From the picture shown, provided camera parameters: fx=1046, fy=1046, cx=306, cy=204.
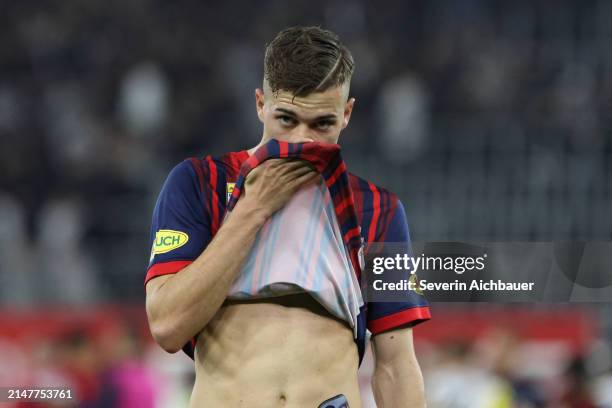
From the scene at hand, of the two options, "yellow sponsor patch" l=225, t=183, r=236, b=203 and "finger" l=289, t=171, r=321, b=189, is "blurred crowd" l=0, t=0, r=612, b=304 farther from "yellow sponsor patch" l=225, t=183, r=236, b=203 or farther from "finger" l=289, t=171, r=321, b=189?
"finger" l=289, t=171, r=321, b=189

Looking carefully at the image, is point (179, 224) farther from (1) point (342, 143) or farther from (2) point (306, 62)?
(1) point (342, 143)

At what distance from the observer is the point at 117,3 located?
391 inches

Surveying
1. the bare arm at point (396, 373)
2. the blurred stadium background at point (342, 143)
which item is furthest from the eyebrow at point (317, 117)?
the blurred stadium background at point (342, 143)

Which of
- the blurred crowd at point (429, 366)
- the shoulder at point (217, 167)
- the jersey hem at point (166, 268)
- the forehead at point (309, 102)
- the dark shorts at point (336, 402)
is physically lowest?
the blurred crowd at point (429, 366)

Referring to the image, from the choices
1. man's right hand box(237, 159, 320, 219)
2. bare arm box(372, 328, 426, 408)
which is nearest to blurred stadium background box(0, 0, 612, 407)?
bare arm box(372, 328, 426, 408)

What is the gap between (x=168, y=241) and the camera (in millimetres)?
2129

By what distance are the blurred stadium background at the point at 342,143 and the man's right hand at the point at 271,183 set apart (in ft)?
9.93

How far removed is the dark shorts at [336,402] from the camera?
209 cm

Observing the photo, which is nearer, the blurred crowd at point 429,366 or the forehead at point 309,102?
the forehead at point 309,102

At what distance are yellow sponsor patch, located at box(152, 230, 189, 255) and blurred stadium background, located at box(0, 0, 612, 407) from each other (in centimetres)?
285

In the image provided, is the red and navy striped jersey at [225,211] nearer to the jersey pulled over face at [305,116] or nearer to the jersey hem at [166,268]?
the jersey hem at [166,268]

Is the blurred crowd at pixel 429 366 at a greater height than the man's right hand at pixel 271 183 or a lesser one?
lesser

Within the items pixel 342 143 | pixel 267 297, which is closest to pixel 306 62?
pixel 267 297

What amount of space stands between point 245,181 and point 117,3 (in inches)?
325
